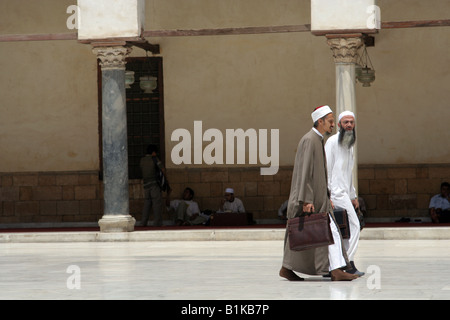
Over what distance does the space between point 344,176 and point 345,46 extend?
546 centimetres

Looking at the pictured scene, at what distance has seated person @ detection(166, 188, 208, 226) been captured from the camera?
1803 centimetres

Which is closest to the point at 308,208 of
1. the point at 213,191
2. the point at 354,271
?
A: the point at 354,271

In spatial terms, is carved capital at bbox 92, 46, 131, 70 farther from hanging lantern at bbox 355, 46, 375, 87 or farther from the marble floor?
hanging lantern at bbox 355, 46, 375, 87

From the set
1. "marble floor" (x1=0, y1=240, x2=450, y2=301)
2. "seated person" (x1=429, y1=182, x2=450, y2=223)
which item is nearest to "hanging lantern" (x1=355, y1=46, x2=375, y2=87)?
"seated person" (x1=429, y1=182, x2=450, y2=223)

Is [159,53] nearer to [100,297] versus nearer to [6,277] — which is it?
[6,277]

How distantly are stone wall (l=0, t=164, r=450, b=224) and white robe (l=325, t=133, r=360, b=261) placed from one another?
8.25 m

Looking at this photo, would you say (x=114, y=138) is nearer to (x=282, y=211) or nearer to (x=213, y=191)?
(x=213, y=191)

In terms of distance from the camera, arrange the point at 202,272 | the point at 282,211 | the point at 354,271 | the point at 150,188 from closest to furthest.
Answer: the point at 354,271
the point at 202,272
the point at 150,188
the point at 282,211

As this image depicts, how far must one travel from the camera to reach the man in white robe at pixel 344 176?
378 inches

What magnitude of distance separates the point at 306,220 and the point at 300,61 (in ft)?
30.3

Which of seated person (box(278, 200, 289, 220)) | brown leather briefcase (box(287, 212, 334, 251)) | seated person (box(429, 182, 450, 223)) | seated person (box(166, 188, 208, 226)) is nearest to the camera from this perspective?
brown leather briefcase (box(287, 212, 334, 251))

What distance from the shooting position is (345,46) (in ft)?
48.4

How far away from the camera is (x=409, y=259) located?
1126 centimetres

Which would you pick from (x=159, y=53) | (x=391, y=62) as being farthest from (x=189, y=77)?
(x=391, y=62)
